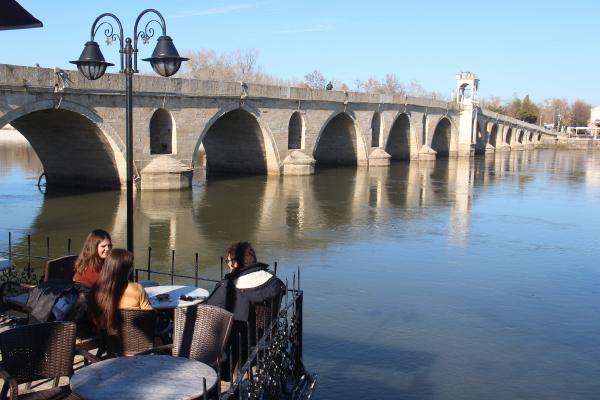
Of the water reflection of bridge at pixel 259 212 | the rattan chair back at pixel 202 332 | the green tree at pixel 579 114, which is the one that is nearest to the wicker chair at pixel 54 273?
the rattan chair back at pixel 202 332

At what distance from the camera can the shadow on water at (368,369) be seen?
6.32 metres

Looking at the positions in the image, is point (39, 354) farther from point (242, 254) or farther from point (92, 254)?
point (242, 254)

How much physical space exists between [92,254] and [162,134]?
1799cm

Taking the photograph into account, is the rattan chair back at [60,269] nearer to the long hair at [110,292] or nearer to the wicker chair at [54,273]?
the wicker chair at [54,273]

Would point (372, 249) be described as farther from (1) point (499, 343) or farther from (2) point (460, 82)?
(2) point (460, 82)

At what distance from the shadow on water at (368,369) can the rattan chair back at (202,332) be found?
2.15 metres

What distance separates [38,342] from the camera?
12.2ft

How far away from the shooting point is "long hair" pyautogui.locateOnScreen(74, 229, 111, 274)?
5084 millimetres

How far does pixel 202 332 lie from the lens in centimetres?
433

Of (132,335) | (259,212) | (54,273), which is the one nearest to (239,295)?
(132,335)

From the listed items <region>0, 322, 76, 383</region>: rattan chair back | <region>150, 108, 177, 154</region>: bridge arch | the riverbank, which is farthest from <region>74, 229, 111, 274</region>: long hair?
the riverbank

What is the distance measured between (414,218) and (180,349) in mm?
13627

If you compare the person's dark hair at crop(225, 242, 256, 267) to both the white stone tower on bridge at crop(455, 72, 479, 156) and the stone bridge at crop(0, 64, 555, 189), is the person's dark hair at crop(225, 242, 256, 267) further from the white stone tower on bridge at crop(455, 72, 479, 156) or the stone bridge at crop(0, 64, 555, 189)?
the white stone tower on bridge at crop(455, 72, 479, 156)

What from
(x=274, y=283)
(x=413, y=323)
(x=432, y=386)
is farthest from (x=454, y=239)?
(x=274, y=283)
